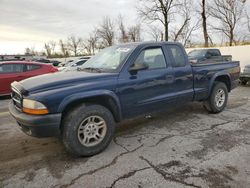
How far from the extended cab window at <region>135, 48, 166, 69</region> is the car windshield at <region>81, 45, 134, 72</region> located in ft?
0.84

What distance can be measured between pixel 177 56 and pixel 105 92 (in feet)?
6.75

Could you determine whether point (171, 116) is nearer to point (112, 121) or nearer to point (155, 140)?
point (155, 140)

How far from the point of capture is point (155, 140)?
174 inches

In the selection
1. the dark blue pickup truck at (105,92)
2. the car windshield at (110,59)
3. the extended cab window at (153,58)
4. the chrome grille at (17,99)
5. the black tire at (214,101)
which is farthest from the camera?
the black tire at (214,101)

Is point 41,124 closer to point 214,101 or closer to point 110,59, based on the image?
point 110,59

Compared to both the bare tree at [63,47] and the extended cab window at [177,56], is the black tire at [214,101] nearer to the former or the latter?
the extended cab window at [177,56]

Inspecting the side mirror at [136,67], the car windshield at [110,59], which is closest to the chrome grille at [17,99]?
the car windshield at [110,59]

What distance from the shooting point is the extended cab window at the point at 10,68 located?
9.23 metres

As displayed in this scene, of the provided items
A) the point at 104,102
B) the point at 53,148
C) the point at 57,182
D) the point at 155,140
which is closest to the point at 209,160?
the point at 155,140

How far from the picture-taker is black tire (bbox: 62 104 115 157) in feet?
A: 11.8

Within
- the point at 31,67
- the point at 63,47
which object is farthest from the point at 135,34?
the point at 31,67

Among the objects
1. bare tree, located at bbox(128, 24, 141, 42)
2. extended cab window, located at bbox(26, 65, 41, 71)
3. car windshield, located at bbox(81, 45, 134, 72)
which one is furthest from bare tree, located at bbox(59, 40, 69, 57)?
car windshield, located at bbox(81, 45, 134, 72)

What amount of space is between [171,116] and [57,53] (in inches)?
2425

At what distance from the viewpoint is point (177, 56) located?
5.14 meters
